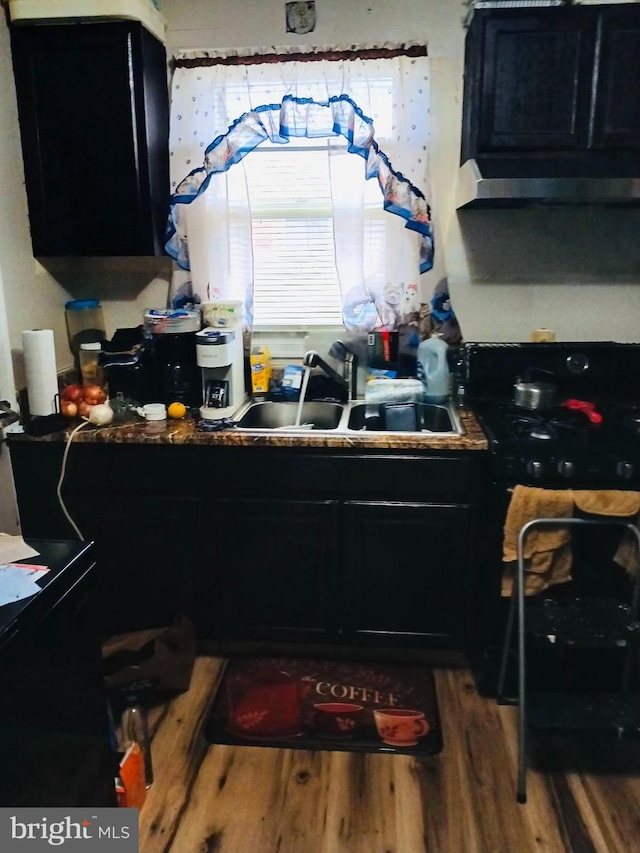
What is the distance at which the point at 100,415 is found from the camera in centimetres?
216

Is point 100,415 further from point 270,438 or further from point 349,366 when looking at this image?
point 349,366

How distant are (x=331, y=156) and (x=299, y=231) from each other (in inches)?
12.0

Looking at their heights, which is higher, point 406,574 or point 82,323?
point 82,323

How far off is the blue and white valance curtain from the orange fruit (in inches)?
19.4

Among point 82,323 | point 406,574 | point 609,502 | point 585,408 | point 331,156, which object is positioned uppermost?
point 331,156

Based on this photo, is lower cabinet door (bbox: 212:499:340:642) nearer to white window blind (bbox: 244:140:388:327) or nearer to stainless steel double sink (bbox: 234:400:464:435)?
stainless steel double sink (bbox: 234:400:464:435)

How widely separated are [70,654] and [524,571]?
129 cm

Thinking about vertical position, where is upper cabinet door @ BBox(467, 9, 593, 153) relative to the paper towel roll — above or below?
above

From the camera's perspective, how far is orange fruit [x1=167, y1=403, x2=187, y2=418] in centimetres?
226

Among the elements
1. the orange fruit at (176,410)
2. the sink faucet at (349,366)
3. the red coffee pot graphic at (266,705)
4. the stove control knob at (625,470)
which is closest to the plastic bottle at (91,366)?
the orange fruit at (176,410)

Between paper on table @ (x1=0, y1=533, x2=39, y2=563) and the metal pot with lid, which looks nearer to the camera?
paper on table @ (x1=0, y1=533, x2=39, y2=563)

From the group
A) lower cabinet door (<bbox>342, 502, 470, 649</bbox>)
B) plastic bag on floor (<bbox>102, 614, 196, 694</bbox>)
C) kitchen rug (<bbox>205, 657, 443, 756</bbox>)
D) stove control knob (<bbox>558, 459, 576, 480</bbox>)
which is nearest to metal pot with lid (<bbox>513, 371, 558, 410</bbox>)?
stove control knob (<bbox>558, 459, 576, 480</bbox>)

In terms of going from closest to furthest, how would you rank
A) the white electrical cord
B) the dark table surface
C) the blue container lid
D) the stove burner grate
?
the dark table surface
the stove burner grate
the white electrical cord
the blue container lid

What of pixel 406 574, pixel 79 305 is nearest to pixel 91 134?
pixel 79 305
